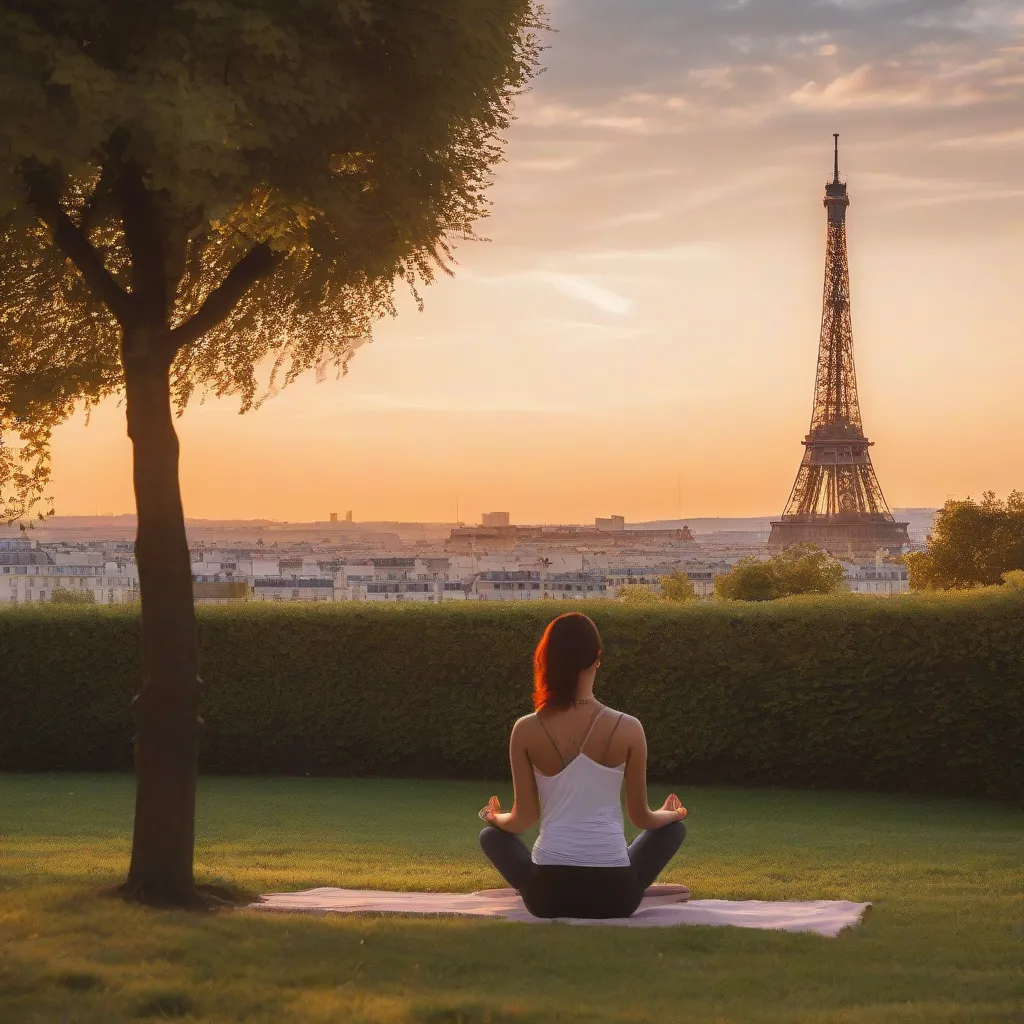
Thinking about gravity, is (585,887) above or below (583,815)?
below

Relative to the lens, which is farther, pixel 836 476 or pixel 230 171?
pixel 836 476

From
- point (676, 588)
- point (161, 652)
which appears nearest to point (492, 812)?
point (161, 652)

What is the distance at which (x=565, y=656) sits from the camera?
6.68 m

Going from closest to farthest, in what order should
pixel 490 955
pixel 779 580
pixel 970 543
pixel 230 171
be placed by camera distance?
1. pixel 490 955
2. pixel 230 171
3. pixel 779 580
4. pixel 970 543

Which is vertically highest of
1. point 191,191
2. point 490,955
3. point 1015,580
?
point 191,191

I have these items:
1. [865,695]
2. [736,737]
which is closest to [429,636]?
[736,737]

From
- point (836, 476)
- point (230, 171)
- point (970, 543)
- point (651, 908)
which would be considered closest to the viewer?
point (230, 171)

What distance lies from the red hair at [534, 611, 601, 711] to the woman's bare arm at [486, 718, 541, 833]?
0.69 ft

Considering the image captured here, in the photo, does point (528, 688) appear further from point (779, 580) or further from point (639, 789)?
point (779, 580)

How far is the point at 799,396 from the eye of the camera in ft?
239

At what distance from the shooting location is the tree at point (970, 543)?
1774 inches

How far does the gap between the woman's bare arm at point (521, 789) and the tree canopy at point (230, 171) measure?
9.76 ft

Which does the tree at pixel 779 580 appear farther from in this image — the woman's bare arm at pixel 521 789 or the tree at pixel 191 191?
the woman's bare arm at pixel 521 789

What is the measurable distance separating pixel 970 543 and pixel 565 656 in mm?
41854
